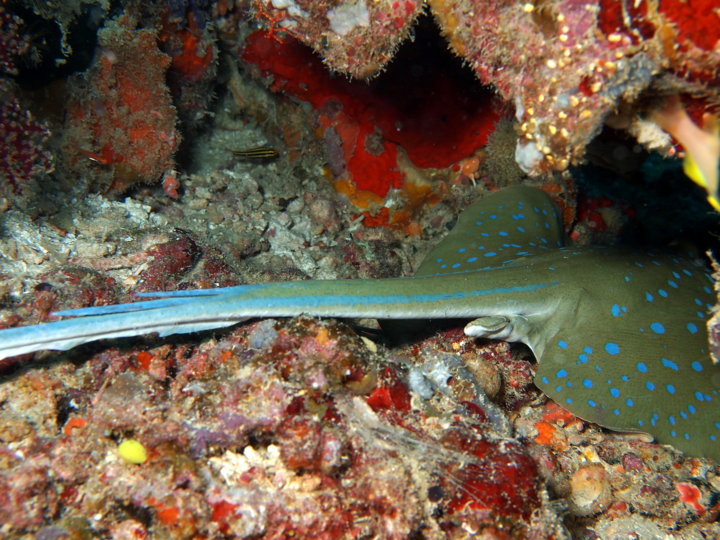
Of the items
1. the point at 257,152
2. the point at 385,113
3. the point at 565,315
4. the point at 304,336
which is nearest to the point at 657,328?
the point at 565,315

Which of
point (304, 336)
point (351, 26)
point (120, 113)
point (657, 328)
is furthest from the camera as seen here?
point (120, 113)

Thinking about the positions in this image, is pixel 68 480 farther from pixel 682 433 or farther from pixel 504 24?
pixel 682 433

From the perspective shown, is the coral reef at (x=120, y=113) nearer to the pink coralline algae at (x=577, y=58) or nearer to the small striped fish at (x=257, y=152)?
the small striped fish at (x=257, y=152)

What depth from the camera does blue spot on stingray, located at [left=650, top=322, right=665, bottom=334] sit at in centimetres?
380

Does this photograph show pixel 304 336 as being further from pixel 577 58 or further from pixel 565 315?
pixel 565 315

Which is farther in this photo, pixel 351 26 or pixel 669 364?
Result: pixel 669 364

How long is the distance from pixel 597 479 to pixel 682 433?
2.57 feet

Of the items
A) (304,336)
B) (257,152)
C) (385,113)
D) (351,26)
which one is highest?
(351,26)

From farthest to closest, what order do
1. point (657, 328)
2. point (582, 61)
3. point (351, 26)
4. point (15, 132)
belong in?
1. point (15, 132)
2. point (657, 328)
3. point (351, 26)
4. point (582, 61)

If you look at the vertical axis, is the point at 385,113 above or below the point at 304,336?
above

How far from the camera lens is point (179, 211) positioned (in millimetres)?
5500

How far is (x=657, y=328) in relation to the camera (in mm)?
3814

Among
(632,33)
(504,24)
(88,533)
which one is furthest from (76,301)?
(632,33)

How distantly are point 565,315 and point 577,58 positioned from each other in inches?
92.5
